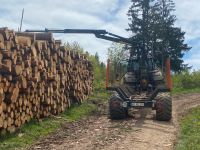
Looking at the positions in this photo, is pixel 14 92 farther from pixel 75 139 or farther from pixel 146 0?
pixel 146 0

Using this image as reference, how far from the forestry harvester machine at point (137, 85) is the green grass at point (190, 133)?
0.93 m

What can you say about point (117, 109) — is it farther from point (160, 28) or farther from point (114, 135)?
point (160, 28)

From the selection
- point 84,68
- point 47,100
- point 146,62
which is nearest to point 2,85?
point 47,100

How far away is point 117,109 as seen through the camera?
15102mm

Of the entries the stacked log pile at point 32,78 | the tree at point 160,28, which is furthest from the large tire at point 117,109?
the tree at point 160,28

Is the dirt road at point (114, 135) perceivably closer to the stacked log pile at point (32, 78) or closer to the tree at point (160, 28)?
the stacked log pile at point (32, 78)

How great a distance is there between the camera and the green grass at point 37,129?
35.8ft

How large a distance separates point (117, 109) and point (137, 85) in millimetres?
2340

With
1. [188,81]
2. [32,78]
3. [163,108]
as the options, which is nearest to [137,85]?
[163,108]

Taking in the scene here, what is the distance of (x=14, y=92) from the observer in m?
11.9

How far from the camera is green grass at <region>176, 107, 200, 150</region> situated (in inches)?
405

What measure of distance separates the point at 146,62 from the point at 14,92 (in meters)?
6.95

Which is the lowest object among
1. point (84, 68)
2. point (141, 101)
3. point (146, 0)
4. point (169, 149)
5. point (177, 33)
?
point (169, 149)

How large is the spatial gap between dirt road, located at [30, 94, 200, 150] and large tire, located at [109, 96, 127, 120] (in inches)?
11.1
